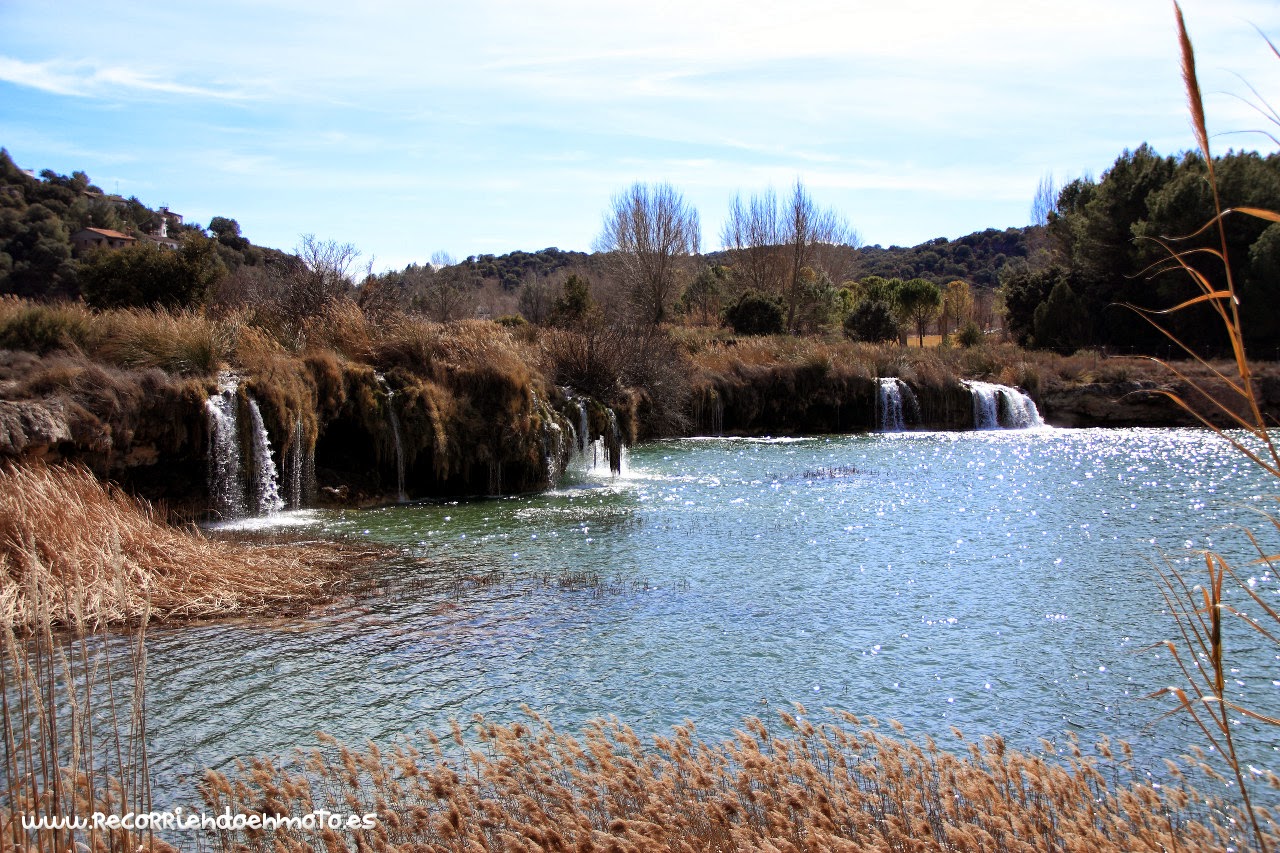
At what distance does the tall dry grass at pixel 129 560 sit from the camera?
895 centimetres

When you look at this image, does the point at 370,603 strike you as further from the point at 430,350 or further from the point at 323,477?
the point at 430,350

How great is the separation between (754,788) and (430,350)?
15019 mm

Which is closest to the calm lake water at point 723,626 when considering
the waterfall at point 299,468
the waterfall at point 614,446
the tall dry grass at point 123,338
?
the waterfall at point 299,468

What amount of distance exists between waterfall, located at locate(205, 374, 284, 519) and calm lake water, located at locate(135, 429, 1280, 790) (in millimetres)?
883

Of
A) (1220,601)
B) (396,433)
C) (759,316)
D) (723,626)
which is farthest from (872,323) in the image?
(1220,601)

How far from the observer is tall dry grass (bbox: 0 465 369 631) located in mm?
8953

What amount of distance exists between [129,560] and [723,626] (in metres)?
6.00

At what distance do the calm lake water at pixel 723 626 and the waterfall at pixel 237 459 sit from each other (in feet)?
2.90

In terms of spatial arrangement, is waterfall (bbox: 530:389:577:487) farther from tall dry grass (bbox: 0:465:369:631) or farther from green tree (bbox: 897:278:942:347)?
Answer: green tree (bbox: 897:278:942:347)

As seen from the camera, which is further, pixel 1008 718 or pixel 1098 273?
pixel 1098 273

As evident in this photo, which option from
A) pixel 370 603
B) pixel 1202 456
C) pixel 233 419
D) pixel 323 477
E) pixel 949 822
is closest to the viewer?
pixel 949 822

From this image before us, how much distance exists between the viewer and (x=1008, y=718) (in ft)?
23.4

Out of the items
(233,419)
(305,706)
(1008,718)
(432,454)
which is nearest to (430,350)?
(432,454)

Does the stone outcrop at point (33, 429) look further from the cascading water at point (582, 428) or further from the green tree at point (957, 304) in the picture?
the green tree at point (957, 304)
